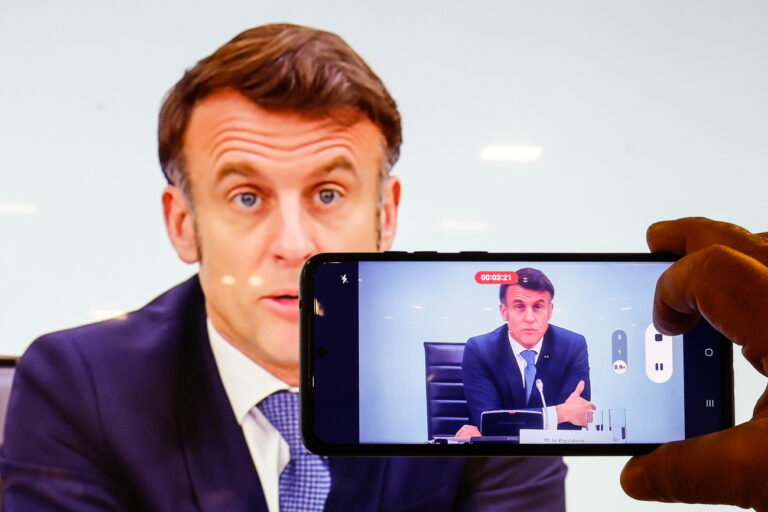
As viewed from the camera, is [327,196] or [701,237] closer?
[701,237]

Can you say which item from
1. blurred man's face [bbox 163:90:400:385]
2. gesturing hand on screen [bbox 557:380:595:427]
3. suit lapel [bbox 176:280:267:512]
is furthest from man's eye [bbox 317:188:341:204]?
gesturing hand on screen [bbox 557:380:595:427]

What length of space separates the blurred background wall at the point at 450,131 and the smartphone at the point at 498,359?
13cm

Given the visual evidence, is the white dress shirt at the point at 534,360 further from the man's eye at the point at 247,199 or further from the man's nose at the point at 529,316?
the man's eye at the point at 247,199

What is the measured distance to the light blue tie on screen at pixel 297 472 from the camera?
0.69 m

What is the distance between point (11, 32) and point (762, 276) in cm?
82

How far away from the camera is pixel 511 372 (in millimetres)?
595

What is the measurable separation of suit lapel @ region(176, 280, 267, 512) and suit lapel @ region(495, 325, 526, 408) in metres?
0.30

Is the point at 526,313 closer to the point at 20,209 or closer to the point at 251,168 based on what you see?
the point at 251,168

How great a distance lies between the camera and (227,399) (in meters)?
0.71

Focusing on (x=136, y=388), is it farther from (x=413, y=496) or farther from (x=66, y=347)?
(x=413, y=496)

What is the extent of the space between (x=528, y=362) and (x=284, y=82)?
15.6 inches

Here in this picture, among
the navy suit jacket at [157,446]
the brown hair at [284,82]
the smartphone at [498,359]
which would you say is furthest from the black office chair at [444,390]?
the brown hair at [284,82]

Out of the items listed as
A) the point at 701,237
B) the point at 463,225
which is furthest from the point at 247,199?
the point at 701,237

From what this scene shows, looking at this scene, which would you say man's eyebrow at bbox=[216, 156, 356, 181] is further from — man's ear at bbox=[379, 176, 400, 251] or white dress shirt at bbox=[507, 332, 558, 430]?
white dress shirt at bbox=[507, 332, 558, 430]
